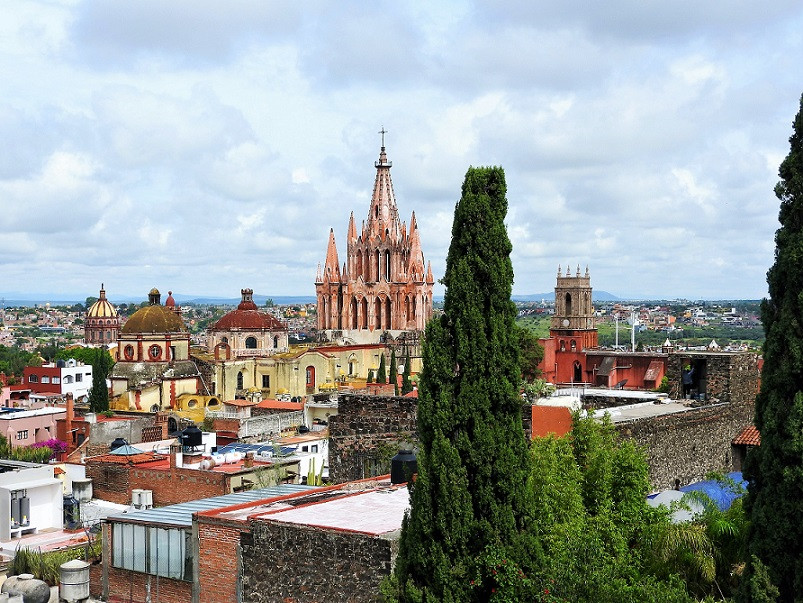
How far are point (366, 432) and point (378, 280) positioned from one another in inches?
3277

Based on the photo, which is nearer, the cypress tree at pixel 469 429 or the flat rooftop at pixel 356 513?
the cypress tree at pixel 469 429

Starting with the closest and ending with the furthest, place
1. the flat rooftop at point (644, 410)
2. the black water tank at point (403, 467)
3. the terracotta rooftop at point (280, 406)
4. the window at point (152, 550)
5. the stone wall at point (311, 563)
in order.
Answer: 1. the stone wall at point (311, 563)
2. the window at point (152, 550)
3. the black water tank at point (403, 467)
4. the flat rooftop at point (644, 410)
5. the terracotta rooftop at point (280, 406)

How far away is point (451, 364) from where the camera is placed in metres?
12.1

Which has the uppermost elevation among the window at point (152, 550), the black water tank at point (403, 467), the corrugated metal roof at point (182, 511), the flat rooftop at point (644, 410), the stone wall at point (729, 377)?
the stone wall at point (729, 377)

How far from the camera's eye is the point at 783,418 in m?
10.7

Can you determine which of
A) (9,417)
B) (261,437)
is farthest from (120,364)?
(261,437)

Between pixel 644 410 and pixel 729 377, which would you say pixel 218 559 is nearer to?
pixel 644 410

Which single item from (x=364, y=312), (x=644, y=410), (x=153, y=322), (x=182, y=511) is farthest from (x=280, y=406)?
(x=182, y=511)

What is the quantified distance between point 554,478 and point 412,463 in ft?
13.7

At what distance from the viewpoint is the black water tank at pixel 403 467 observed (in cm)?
1702

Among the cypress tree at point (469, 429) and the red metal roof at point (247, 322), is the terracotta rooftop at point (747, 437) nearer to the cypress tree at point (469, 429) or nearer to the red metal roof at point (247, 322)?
the cypress tree at point (469, 429)

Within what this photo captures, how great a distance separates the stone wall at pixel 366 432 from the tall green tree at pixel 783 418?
1022cm

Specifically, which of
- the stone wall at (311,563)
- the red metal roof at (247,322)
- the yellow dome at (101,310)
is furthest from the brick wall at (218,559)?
the yellow dome at (101,310)

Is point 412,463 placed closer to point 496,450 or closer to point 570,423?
point 570,423
